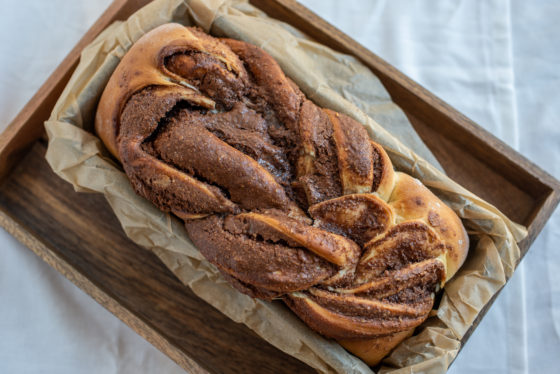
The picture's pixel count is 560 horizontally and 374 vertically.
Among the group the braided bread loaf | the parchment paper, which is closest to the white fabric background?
the parchment paper

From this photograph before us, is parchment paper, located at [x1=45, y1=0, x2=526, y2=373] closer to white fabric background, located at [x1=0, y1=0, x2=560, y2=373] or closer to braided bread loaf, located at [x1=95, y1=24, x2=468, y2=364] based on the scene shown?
braided bread loaf, located at [x1=95, y1=24, x2=468, y2=364]

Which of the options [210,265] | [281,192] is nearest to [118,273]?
[210,265]

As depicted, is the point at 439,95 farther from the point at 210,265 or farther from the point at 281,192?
the point at 210,265

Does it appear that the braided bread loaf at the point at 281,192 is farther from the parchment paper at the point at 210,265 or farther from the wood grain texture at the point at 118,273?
the wood grain texture at the point at 118,273

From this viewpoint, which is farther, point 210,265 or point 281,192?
point 210,265

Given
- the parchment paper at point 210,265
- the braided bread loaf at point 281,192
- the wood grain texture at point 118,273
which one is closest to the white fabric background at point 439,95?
the wood grain texture at point 118,273

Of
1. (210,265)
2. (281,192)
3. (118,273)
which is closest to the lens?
(281,192)

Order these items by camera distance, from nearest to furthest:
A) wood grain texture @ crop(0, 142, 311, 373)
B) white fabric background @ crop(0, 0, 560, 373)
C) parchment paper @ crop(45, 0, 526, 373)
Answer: parchment paper @ crop(45, 0, 526, 373) < wood grain texture @ crop(0, 142, 311, 373) < white fabric background @ crop(0, 0, 560, 373)
